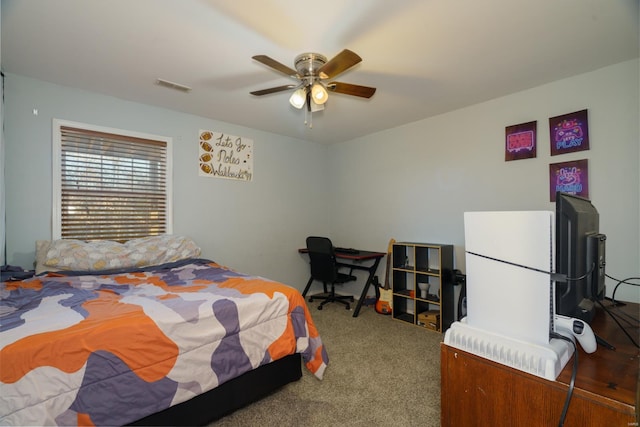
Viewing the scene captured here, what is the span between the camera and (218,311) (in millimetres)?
1589

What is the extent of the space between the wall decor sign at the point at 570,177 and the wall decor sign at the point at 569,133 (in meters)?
0.12

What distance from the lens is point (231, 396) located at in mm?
1646

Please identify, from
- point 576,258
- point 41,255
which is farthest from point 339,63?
point 41,255

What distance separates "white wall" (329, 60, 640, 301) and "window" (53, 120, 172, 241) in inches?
97.3

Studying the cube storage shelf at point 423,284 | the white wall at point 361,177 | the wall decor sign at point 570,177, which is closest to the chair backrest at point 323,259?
the white wall at point 361,177

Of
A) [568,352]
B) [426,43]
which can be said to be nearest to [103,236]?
[426,43]

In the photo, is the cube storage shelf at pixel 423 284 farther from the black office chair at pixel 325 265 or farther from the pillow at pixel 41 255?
the pillow at pixel 41 255

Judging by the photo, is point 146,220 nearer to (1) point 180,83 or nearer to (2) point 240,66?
(1) point 180,83

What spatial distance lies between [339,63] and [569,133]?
213cm

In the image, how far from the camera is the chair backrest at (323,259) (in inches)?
138

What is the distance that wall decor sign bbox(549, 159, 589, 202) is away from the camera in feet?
7.69

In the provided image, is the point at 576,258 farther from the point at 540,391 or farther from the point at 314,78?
the point at 314,78

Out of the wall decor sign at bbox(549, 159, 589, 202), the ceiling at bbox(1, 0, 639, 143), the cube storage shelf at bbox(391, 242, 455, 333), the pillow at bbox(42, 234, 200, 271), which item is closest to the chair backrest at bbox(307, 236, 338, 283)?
the cube storage shelf at bbox(391, 242, 455, 333)

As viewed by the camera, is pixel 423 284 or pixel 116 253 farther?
Result: pixel 423 284
